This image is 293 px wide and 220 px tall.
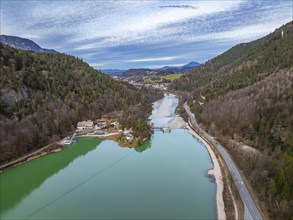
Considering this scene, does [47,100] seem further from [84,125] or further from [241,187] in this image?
[241,187]

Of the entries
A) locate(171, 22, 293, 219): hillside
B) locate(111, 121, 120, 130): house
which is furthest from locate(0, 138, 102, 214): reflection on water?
locate(171, 22, 293, 219): hillside

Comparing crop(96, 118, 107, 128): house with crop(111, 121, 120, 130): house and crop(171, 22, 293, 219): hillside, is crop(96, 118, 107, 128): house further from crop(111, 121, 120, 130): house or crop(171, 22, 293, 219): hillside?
crop(171, 22, 293, 219): hillside

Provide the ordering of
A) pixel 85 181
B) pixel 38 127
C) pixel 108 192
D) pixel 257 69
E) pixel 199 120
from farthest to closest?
pixel 257 69, pixel 199 120, pixel 38 127, pixel 85 181, pixel 108 192

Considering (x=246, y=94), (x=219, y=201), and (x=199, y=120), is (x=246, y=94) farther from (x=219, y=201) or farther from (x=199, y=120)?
(x=219, y=201)

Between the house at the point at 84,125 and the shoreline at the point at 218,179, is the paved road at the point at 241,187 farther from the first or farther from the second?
the house at the point at 84,125

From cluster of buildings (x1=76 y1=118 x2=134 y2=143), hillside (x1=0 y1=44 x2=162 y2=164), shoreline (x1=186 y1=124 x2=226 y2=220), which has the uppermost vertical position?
hillside (x1=0 y1=44 x2=162 y2=164)

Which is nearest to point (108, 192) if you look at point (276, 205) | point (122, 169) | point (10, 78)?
point (122, 169)
